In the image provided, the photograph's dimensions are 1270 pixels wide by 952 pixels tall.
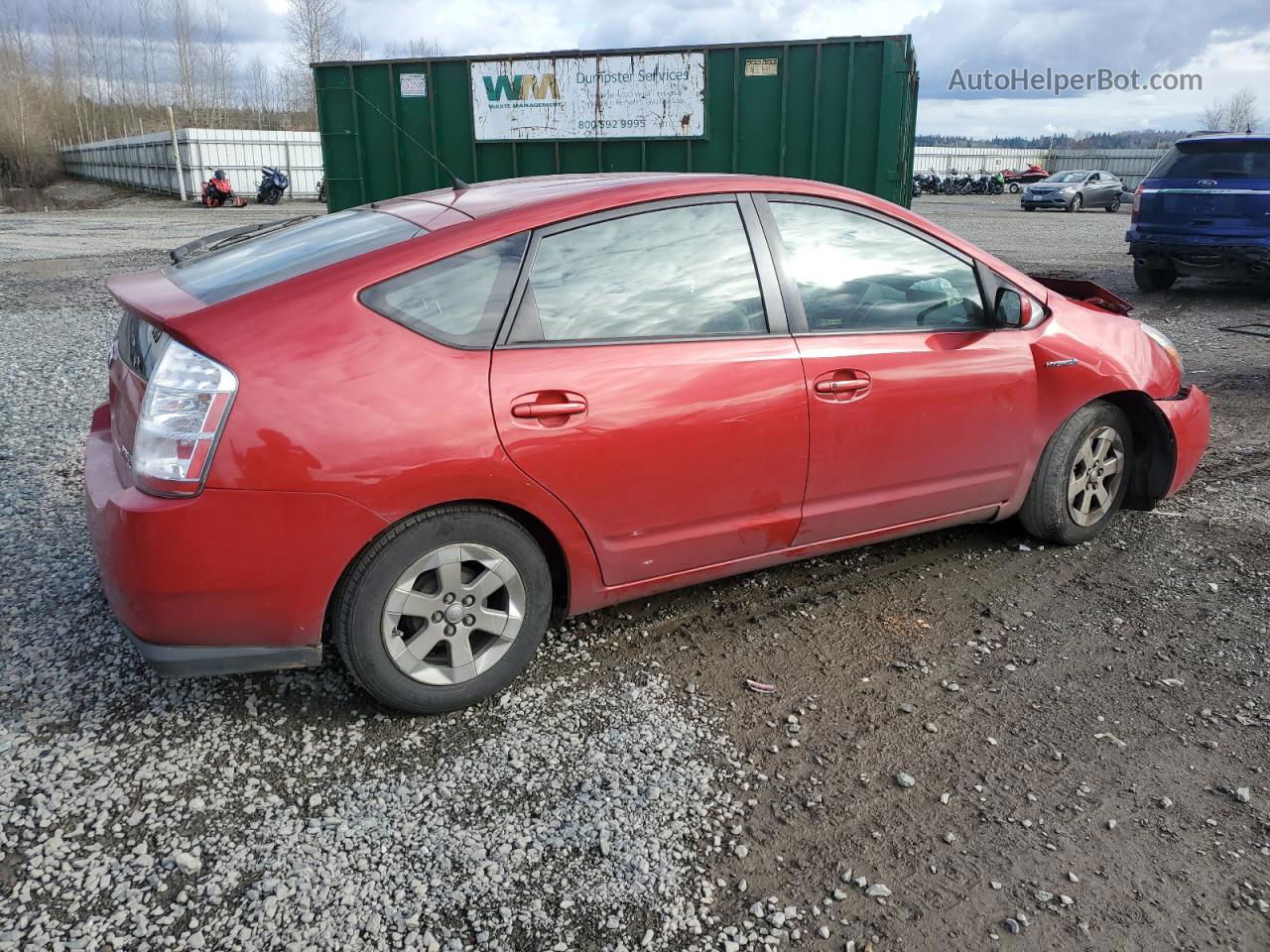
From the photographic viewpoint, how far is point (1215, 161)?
11.1 meters

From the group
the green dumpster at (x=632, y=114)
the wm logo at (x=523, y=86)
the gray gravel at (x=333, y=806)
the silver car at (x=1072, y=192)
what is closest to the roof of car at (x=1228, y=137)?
the green dumpster at (x=632, y=114)

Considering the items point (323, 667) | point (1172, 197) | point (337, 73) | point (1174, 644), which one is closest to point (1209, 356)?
point (1172, 197)

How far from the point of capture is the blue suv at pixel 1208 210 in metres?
10.7

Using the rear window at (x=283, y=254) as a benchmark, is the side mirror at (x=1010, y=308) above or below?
below

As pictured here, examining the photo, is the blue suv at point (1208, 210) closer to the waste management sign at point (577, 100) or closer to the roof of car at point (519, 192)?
the waste management sign at point (577, 100)

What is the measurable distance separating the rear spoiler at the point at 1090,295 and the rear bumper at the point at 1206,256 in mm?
7445

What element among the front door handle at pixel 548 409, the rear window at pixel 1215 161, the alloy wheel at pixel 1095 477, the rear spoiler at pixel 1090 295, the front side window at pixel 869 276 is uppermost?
the rear window at pixel 1215 161

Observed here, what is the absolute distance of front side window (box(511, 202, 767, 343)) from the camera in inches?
120

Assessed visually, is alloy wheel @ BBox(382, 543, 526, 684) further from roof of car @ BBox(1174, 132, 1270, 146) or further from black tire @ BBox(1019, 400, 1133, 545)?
roof of car @ BBox(1174, 132, 1270, 146)

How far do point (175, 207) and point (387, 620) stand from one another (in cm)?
3577

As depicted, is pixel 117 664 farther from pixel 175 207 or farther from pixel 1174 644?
pixel 175 207

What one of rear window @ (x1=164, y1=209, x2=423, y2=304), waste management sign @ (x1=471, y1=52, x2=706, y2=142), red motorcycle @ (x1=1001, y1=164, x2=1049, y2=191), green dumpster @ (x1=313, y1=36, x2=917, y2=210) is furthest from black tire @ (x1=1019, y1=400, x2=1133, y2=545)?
red motorcycle @ (x1=1001, y1=164, x2=1049, y2=191)

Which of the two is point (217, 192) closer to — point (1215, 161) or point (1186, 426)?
point (1215, 161)

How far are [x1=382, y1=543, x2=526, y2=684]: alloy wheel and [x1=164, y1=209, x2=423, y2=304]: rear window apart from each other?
960 mm
